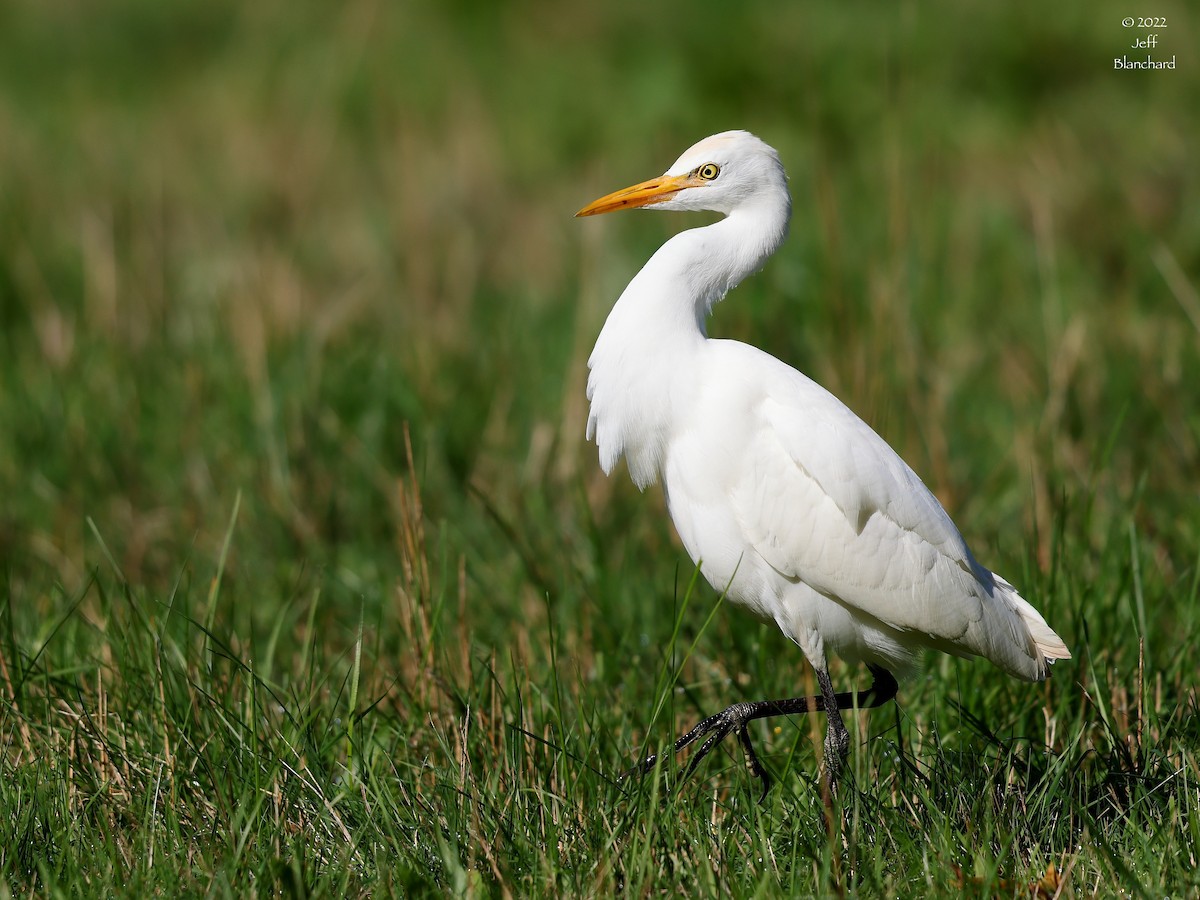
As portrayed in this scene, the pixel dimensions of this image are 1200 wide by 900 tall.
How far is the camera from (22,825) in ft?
7.91

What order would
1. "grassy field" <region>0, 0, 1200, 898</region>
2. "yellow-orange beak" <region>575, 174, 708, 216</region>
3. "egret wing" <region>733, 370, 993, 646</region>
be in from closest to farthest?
1. "grassy field" <region>0, 0, 1200, 898</region>
2. "egret wing" <region>733, 370, 993, 646</region>
3. "yellow-orange beak" <region>575, 174, 708, 216</region>

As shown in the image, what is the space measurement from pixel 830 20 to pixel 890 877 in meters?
7.32

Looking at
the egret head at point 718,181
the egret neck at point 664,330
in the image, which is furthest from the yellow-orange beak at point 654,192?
the egret neck at point 664,330

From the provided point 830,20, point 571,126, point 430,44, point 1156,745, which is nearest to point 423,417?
point 1156,745

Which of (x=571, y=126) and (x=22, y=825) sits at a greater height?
(x=571, y=126)

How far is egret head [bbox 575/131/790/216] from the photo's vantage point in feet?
9.41

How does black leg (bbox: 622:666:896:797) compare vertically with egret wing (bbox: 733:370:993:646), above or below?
below

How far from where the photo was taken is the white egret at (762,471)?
2.78 m

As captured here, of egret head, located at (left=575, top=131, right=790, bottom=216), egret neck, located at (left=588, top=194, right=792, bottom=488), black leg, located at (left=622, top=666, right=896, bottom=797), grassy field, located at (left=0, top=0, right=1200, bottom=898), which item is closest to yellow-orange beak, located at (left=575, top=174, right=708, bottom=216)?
egret head, located at (left=575, top=131, right=790, bottom=216)

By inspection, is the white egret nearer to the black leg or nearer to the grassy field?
the black leg

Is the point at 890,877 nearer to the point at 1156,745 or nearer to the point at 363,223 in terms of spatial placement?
the point at 1156,745

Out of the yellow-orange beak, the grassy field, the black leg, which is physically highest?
the yellow-orange beak

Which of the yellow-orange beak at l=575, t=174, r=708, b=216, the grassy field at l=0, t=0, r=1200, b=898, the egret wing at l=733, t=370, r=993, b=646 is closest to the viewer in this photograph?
the grassy field at l=0, t=0, r=1200, b=898

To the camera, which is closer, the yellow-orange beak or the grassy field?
the grassy field
